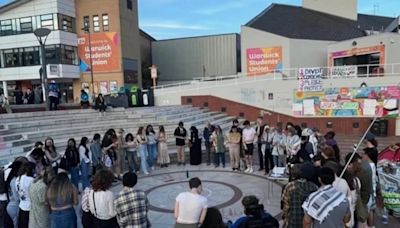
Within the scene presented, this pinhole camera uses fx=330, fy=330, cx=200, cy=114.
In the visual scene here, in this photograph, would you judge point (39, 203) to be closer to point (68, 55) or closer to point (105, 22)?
point (68, 55)

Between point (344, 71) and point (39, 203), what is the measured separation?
1975 centimetres

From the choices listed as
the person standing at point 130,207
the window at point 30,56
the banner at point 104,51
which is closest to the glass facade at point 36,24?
the window at point 30,56

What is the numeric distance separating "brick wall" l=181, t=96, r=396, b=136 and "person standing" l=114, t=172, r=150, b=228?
56.2 ft

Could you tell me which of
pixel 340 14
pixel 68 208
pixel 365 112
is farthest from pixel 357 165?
pixel 340 14

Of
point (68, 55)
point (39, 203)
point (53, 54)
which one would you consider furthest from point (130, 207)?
point (68, 55)

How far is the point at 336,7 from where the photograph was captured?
109 ft

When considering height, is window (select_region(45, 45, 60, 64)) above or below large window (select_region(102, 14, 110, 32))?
below

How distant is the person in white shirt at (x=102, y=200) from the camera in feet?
14.6

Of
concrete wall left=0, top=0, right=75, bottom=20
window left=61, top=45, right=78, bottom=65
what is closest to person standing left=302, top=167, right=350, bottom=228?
window left=61, top=45, right=78, bottom=65

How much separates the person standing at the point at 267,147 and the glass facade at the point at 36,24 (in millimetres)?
29711

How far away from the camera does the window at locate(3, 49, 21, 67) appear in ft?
→ 115

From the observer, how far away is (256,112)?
21.2m

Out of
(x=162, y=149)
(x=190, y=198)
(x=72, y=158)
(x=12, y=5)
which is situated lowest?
(x=162, y=149)

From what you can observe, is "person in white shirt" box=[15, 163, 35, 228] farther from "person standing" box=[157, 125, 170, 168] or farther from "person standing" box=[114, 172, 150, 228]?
"person standing" box=[157, 125, 170, 168]
